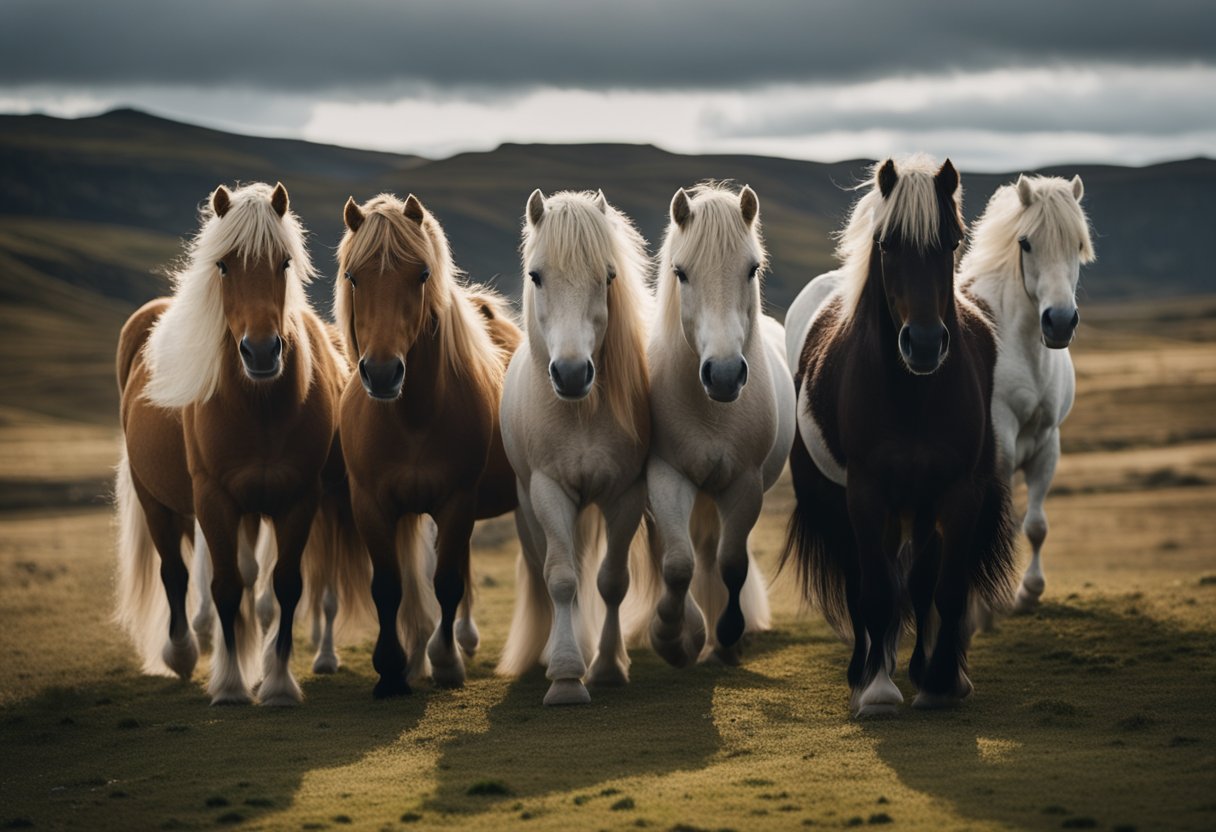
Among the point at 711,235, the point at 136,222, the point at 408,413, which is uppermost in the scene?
the point at 136,222

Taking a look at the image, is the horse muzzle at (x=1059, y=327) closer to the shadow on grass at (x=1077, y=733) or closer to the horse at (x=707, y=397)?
the horse at (x=707, y=397)

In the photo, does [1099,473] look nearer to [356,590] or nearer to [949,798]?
[356,590]

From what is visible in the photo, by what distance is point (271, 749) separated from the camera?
652cm

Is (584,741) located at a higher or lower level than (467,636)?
higher

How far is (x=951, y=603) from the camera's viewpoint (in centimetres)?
678

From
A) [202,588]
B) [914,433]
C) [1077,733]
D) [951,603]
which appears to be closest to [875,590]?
[951,603]

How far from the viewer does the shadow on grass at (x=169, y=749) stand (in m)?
5.36

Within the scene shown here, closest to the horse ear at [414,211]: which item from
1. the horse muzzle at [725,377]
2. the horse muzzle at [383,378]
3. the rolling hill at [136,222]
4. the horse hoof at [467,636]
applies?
the horse muzzle at [383,378]

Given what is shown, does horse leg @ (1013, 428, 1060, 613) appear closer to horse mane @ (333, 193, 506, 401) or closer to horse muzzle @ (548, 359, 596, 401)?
horse mane @ (333, 193, 506, 401)

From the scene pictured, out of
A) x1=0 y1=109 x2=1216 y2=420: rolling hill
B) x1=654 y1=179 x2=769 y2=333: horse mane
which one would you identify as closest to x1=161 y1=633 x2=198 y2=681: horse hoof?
x1=654 y1=179 x2=769 y2=333: horse mane

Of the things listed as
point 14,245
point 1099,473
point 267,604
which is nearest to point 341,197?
point 14,245

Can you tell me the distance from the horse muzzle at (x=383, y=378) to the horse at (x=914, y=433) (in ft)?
7.81

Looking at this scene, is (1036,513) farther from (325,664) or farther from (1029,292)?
(325,664)

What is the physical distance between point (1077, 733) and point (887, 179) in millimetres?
2831
